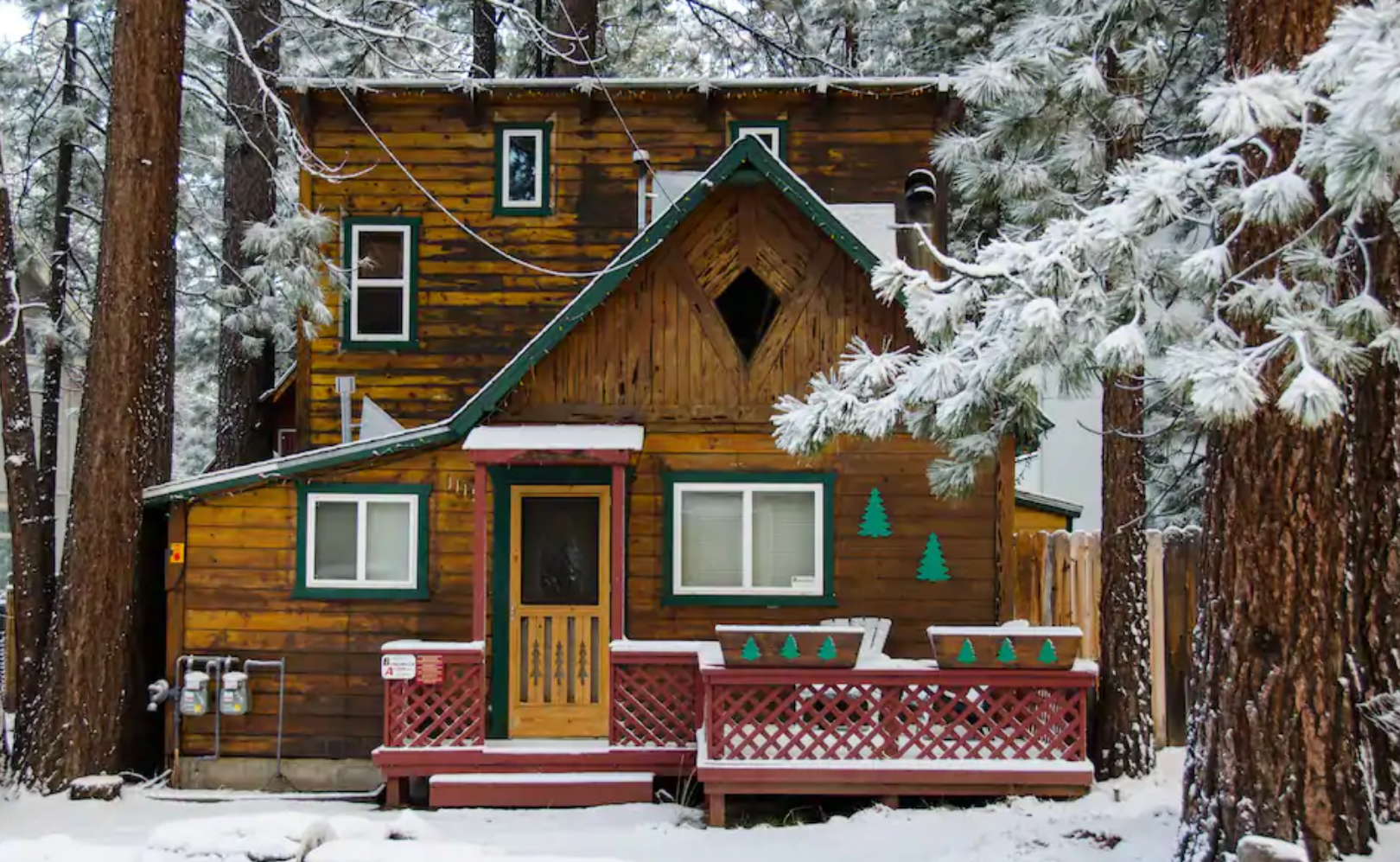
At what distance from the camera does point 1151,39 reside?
10.4 m

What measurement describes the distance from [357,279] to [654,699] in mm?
6767

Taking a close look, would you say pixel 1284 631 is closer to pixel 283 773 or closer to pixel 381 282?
pixel 283 773

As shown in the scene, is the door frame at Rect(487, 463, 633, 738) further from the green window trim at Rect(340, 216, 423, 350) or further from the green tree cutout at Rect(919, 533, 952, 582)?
the green window trim at Rect(340, 216, 423, 350)

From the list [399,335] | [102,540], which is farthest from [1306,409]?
[399,335]

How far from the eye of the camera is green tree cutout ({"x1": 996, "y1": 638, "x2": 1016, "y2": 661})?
10352 mm

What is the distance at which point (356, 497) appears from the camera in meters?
12.3

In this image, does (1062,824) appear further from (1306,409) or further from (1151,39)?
(1151,39)

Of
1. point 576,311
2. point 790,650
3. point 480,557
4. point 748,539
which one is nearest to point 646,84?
point 576,311

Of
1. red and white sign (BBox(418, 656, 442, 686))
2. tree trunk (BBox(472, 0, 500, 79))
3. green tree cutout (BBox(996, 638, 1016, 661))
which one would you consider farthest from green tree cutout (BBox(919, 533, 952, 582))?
tree trunk (BBox(472, 0, 500, 79))

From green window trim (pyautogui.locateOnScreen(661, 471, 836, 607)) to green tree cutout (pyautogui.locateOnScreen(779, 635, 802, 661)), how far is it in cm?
182

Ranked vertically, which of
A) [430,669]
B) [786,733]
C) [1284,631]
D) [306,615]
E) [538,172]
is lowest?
[786,733]

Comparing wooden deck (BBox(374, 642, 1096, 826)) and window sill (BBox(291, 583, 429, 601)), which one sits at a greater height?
window sill (BBox(291, 583, 429, 601))

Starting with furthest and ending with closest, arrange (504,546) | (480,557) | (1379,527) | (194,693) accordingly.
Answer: (504,546), (194,693), (480,557), (1379,527)

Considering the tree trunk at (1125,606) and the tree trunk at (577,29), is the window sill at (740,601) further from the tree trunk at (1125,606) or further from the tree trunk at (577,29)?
the tree trunk at (577,29)
